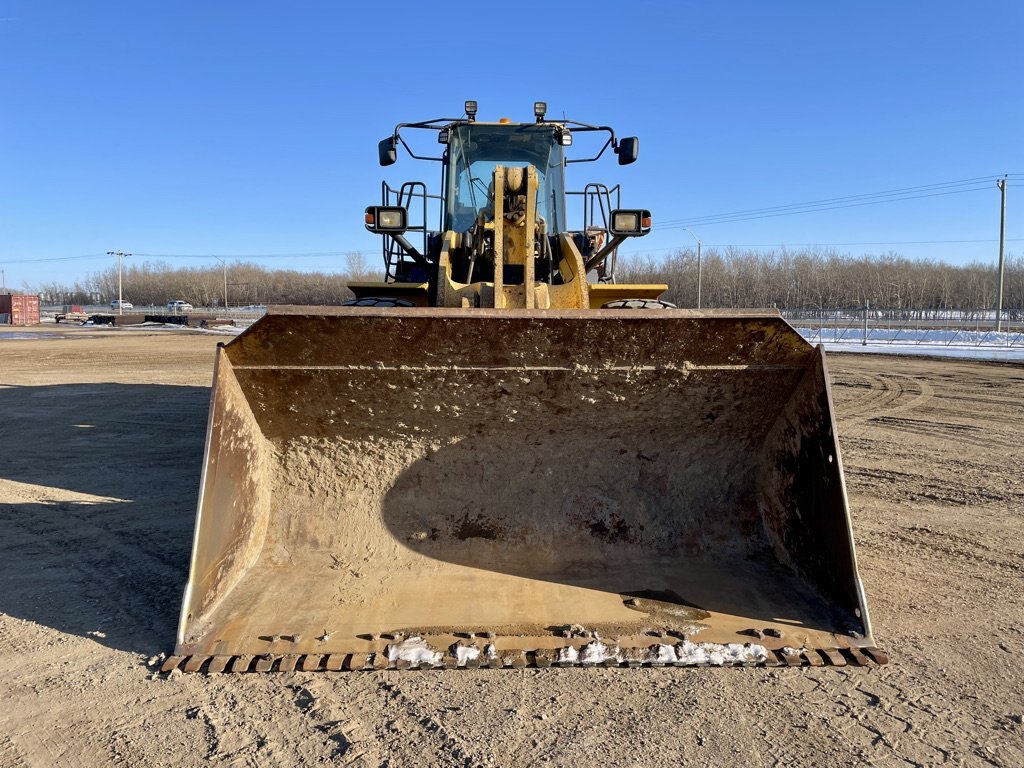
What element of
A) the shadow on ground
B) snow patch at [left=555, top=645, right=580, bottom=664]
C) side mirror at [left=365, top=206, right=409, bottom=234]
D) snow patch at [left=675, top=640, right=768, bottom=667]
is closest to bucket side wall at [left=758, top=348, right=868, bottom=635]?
snow patch at [left=675, top=640, right=768, bottom=667]

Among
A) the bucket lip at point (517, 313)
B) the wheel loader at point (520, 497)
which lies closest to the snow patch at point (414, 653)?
the wheel loader at point (520, 497)

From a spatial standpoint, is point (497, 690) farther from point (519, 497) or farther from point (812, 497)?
point (812, 497)

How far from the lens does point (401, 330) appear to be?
2.93 metres

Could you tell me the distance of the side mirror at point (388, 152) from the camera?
5.38 metres

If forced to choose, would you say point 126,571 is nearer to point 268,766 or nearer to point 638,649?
point 268,766

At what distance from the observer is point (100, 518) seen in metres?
4.33

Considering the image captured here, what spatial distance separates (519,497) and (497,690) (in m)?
1.13

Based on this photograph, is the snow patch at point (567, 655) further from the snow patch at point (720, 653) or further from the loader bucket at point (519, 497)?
the snow patch at point (720, 653)

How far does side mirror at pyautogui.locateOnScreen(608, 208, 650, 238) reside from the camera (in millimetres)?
4887

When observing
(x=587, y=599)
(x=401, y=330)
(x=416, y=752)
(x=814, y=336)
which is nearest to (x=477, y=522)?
(x=587, y=599)

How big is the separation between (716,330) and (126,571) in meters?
3.06

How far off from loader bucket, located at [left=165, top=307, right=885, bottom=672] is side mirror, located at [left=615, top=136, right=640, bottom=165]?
287 centimetres

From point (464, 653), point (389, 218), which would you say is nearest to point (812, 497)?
point (464, 653)

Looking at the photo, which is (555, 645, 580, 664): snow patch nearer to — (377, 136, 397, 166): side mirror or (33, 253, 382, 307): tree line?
(377, 136, 397, 166): side mirror
